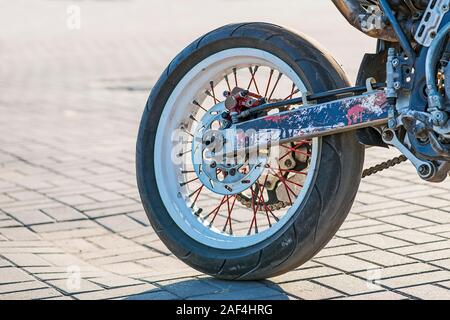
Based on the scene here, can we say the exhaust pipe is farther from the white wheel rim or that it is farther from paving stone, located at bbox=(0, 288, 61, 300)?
paving stone, located at bbox=(0, 288, 61, 300)

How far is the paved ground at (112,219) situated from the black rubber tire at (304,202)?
10cm

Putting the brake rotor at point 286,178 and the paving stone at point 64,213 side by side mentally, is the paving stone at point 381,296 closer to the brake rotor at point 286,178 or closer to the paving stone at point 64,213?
the brake rotor at point 286,178

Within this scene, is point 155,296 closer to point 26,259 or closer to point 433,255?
point 26,259

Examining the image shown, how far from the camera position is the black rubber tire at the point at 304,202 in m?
3.86

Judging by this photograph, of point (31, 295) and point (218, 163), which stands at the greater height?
point (218, 163)

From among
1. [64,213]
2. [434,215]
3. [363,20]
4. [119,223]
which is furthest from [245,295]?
[64,213]

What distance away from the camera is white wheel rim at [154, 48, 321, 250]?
4.18 metres

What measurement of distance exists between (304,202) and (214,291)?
19.7 inches

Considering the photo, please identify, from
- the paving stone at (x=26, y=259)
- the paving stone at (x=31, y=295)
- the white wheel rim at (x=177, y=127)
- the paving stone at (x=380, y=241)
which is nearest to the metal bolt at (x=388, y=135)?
the white wheel rim at (x=177, y=127)

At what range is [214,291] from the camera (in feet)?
13.1

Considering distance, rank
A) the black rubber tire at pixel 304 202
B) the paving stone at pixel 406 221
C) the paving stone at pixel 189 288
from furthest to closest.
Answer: the paving stone at pixel 406 221 < the paving stone at pixel 189 288 < the black rubber tire at pixel 304 202
